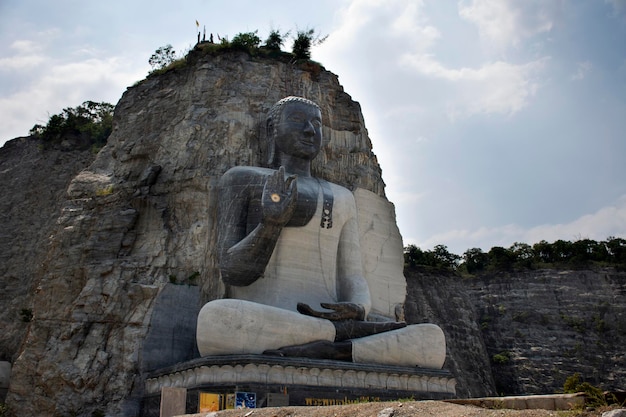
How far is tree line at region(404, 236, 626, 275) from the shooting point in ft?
87.2

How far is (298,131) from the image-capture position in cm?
1107

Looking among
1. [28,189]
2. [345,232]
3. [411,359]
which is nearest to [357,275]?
[345,232]

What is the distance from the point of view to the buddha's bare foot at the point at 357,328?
929 centimetres

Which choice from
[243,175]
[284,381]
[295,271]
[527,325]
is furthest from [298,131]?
[527,325]

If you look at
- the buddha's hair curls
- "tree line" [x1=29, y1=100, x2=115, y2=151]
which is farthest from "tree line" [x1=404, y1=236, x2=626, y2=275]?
the buddha's hair curls

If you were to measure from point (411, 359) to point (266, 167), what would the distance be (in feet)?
13.9

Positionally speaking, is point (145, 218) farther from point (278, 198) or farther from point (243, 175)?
point (278, 198)

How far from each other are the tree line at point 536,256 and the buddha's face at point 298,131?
15788 millimetres

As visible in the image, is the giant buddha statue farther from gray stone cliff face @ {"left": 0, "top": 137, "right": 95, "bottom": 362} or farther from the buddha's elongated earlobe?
gray stone cliff face @ {"left": 0, "top": 137, "right": 95, "bottom": 362}

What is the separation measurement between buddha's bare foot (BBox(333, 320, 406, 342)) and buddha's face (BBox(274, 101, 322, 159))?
316 cm

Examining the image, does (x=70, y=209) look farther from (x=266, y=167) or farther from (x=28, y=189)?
(x=28, y=189)

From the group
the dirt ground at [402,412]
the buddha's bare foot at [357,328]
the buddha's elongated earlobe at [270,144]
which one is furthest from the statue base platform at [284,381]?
the buddha's elongated earlobe at [270,144]

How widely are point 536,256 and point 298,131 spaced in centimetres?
1932

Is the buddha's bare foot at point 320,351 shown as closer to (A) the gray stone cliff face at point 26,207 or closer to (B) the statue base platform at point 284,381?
(B) the statue base platform at point 284,381
